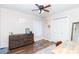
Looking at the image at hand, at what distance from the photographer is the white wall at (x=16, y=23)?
95 centimetres

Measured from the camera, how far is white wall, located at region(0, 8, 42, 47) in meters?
0.95

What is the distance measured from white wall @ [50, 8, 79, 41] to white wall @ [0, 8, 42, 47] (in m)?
0.20

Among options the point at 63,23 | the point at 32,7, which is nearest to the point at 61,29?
the point at 63,23

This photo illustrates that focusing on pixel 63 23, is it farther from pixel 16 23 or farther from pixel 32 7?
pixel 16 23

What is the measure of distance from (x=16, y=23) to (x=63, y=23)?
620 millimetres

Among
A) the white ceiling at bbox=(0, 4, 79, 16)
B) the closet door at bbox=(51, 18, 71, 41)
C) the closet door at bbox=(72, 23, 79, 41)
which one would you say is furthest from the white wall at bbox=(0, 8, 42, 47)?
the closet door at bbox=(72, 23, 79, 41)

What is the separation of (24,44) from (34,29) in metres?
0.26

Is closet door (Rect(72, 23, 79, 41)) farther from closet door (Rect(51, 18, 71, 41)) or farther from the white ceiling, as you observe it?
the white ceiling

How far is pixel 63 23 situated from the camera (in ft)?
3.47

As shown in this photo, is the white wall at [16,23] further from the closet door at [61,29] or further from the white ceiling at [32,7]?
the closet door at [61,29]

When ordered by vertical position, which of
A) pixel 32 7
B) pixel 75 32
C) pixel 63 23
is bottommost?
pixel 75 32
